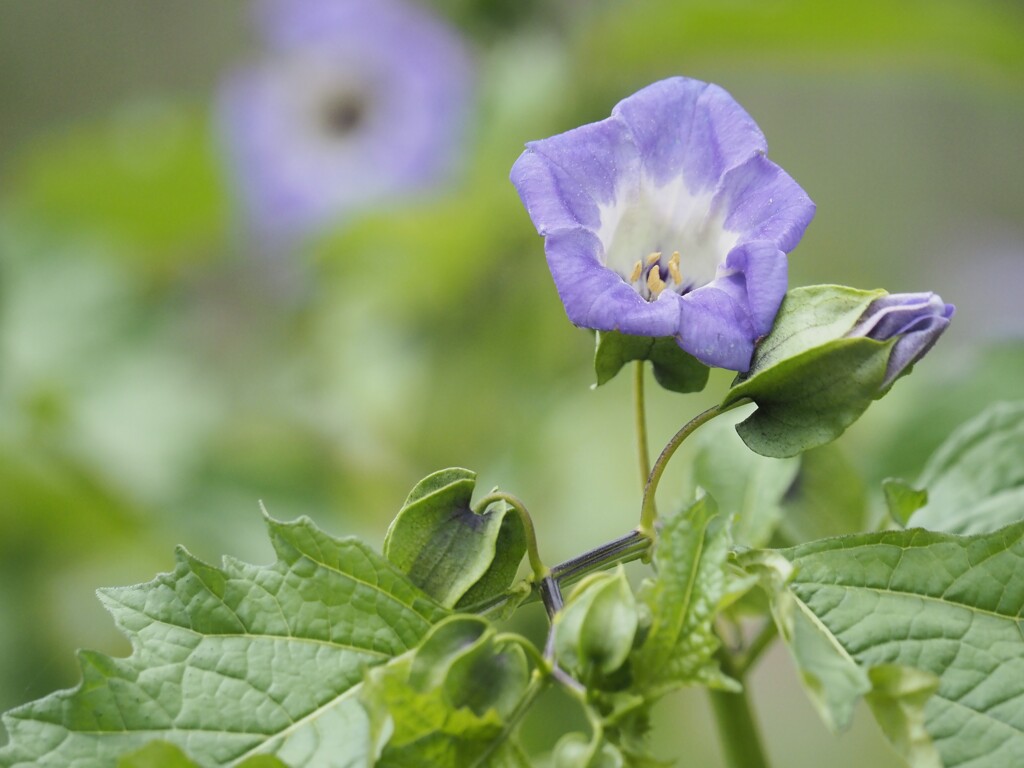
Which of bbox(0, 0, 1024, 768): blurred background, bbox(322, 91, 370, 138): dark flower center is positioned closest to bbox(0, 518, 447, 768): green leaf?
bbox(0, 0, 1024, 768): blurred background

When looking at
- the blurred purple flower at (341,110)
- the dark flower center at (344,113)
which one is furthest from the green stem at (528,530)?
the dark flower center at (344,113)

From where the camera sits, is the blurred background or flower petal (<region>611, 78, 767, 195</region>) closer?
flower petal (<region>611, 78, 767, 195</region>)

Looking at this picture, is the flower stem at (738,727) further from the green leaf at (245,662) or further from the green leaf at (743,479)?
the green leaf at (245,662)

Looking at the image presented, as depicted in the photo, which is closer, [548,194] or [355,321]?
[548,194]

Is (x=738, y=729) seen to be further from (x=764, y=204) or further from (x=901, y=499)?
(x=764, y=204)

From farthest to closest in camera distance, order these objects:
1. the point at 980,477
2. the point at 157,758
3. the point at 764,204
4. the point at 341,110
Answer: the point at 341,110 → the point at 980,477 → the point at 764,204 → the point at 157,758

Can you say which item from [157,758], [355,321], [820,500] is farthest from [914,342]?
[355,321]

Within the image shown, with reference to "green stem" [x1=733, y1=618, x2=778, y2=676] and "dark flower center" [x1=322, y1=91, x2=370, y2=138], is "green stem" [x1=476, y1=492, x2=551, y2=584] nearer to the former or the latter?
"green stem" [x1=733, y1=618, x2=778, y2=676]
